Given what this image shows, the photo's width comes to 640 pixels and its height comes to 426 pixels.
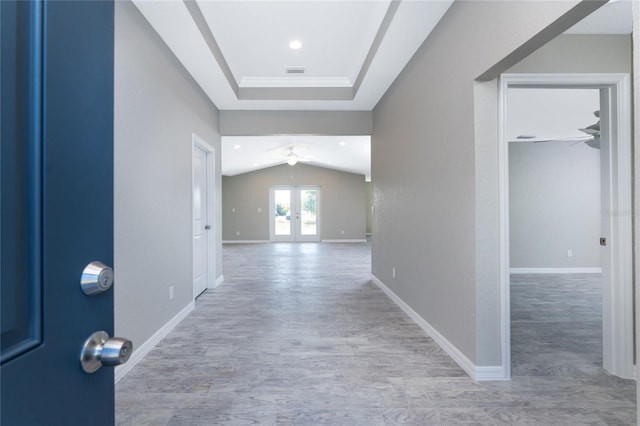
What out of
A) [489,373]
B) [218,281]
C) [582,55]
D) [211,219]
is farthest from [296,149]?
[489,373]

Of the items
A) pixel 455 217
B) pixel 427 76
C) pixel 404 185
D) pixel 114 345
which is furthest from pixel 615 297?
pixel 114 345

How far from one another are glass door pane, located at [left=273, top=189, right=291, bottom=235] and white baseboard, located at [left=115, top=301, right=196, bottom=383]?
8130mm

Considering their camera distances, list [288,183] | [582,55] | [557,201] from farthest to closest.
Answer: [288,183] < [557,201] < [582,55]

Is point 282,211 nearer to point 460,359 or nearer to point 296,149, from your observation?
point 296,149

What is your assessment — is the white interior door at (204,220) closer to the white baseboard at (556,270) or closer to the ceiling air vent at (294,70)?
the ceiling air vent at (294,70)

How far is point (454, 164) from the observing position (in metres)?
2.29

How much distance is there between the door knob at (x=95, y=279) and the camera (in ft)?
1.76

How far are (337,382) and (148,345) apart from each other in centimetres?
157

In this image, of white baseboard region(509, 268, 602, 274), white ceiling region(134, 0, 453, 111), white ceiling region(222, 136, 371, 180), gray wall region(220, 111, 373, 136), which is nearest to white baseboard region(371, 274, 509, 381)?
white ceiling region(134, 0, 453, 111)

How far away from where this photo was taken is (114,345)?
1.84 feet

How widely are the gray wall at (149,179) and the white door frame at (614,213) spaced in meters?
2.57

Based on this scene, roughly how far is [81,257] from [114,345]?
6.7 inches

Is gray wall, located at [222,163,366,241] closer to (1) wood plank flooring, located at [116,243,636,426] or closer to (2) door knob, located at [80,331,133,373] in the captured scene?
(1) wood plank flooring, located at [116,243,636,426]

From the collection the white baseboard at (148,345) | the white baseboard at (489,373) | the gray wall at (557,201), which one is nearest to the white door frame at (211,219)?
the white baseboard at (148,345)
